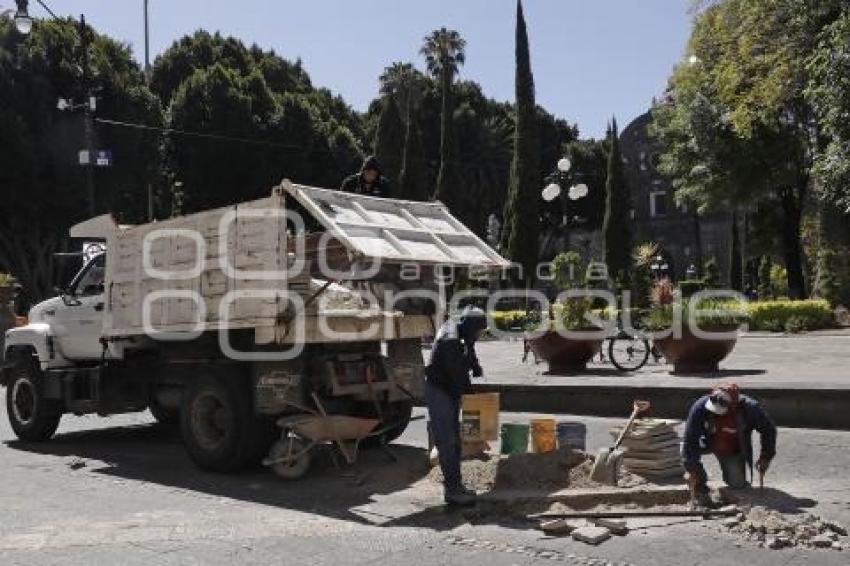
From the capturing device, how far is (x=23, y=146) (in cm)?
3228

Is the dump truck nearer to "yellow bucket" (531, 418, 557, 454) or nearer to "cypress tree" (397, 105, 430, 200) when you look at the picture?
"yellow bucket" (531, 418, 557, 454)

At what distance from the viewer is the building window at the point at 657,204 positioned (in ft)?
226

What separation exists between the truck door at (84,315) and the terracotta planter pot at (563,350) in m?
7.43

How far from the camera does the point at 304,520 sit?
23.8ft

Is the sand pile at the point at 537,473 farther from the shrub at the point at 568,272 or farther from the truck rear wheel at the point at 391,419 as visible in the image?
the shrub at the point at 568,272

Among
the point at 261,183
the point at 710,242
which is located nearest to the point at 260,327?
the point at 261,183

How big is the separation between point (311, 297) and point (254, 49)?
47.3 meters

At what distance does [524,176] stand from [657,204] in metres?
29.6

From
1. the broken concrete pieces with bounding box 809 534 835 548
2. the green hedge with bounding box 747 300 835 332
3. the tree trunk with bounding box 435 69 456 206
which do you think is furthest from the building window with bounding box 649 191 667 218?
the broken concrete pieces with bounding box 809 534 835 548

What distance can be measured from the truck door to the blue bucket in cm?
548

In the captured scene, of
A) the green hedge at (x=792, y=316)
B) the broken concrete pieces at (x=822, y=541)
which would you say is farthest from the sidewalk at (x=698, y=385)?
the green hedge at (x=792, y=316)

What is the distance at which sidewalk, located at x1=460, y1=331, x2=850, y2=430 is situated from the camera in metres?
10.5

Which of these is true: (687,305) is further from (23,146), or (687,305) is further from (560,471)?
(23,146)

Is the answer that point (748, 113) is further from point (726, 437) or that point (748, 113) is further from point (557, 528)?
point (557, 528)
